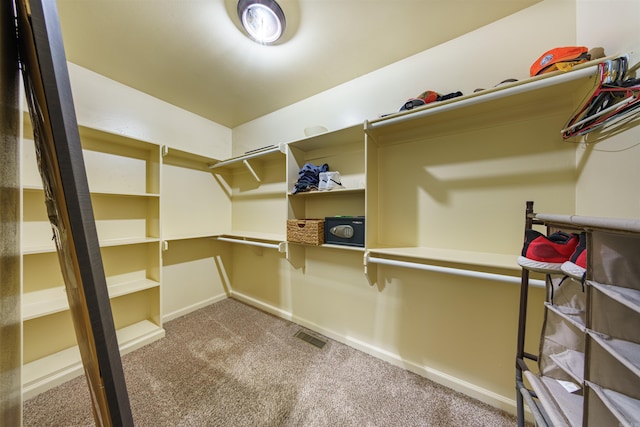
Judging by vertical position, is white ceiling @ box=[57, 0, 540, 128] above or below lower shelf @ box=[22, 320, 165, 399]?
above

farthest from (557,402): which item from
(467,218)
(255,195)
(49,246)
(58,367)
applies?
(49,246)

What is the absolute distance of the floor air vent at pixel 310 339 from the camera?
1884 mm

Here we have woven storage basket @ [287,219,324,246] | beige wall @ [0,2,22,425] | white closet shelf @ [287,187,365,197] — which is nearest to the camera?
beige wall @ [0,2,22,425]

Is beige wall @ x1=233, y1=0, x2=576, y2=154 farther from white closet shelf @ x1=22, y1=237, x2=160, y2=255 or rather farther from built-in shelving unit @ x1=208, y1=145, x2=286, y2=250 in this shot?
white closet shelf @ x1=22, y1=237, x2=160, y2=255

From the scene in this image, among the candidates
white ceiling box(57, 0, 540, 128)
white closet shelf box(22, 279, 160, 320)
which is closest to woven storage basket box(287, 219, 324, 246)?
white ceiling box(57, 0, 540, 128)

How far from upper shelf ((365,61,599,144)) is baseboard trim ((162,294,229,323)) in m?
2.71

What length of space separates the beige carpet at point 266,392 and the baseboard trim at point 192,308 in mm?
401

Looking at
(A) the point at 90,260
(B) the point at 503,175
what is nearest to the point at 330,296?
(B) the point at 503,175

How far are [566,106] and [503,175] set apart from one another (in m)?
0.44

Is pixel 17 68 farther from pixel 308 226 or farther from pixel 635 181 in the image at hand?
pixel 635 181

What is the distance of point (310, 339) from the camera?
1955 mm

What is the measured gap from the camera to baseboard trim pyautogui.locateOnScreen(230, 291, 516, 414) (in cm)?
131

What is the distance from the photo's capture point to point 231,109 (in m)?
2.36

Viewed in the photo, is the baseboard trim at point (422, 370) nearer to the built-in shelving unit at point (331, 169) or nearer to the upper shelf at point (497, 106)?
the built-in shelving unit at point (331, 169)
